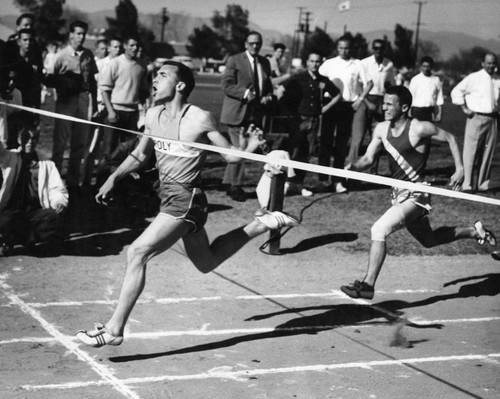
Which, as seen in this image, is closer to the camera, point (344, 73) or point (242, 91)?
point (242, 91)

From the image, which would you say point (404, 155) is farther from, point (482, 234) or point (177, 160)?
point (177, 160)

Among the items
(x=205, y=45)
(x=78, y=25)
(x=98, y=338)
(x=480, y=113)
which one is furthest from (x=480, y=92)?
(x=205, y=45)

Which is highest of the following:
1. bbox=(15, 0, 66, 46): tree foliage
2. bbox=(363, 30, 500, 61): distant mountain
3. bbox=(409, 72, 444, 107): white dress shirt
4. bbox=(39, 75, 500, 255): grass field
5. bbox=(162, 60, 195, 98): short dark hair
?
bbox=(15, 0, 66, 46): tree foliage

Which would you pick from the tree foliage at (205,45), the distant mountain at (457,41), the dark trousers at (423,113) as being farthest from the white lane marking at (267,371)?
the tree foliage at (205,45)

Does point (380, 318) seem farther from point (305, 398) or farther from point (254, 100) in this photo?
point (254, 100)

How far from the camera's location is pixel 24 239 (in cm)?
899

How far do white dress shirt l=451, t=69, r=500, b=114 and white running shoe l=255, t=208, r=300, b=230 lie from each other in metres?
7.72

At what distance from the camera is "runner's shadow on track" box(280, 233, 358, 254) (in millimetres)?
10302

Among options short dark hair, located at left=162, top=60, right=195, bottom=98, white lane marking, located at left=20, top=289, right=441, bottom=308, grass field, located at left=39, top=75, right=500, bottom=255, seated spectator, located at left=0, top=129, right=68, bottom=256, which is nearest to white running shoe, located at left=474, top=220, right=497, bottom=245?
white lane marking, located at left=20, top=289, right=441, bottom=308

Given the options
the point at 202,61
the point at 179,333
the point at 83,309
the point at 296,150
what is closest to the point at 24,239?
the point at 83,309

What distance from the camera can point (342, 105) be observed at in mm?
13336

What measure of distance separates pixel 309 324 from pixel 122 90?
5946 mm

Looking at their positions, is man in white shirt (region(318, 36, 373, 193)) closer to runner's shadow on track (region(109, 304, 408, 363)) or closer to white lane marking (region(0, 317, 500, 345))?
runner's shadow on track (region(109, 304, 408, 363))

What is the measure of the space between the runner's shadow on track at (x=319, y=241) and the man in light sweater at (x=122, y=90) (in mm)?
3217
